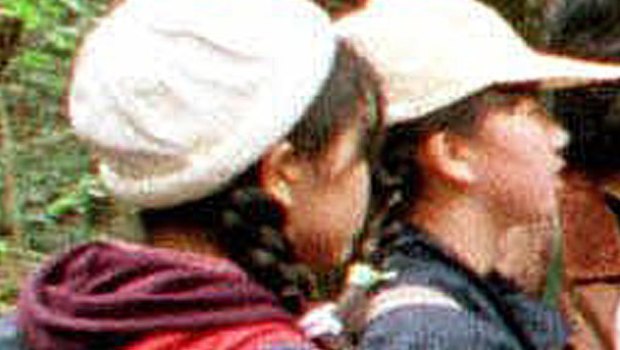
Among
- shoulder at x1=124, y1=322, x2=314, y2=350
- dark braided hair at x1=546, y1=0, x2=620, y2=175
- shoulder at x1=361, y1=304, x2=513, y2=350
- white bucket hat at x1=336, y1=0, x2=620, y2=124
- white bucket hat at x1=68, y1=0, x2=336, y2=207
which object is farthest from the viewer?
dark braided hair at x1=546, y1=0, x2=620, y2=175

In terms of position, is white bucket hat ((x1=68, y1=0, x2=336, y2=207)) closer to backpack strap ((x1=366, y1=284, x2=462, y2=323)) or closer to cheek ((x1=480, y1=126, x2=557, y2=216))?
backpack strap ((x1=366, y1=284, x2=462, y2=323))

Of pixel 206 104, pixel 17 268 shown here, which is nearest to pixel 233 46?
pixel 206 104

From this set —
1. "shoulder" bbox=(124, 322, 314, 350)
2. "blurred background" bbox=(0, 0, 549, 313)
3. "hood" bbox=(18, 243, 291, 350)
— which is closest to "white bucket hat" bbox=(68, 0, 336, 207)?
"hood" bbox=(18, 243, 291, 350)

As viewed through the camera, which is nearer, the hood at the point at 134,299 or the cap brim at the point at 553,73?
the hood at the point at 134,299

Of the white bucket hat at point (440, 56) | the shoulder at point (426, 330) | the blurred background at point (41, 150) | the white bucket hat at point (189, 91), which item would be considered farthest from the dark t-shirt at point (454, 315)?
the blurred background at point (41, 150)

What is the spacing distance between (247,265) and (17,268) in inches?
214

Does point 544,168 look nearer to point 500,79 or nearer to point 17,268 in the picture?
point 500,79

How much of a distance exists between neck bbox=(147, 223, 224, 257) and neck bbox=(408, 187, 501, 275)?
2.00ft

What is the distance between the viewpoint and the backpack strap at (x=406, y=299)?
2.57m

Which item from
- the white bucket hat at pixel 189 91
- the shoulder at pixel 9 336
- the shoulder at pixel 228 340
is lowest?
the shoulder at pixel 9 336

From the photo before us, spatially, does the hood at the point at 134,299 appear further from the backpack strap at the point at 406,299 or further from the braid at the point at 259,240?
the backpack strap at the point at 406,299

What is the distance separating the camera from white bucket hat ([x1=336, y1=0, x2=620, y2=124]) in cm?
277

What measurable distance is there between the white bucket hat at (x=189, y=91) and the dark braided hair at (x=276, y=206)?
3cm

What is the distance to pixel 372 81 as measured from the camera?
257cm
